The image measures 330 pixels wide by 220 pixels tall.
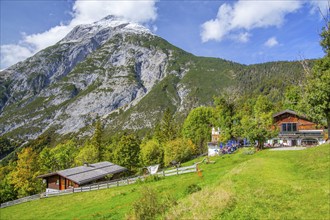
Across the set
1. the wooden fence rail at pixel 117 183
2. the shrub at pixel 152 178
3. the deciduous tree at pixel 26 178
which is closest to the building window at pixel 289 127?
the wooden fence rail at pixel 117 183

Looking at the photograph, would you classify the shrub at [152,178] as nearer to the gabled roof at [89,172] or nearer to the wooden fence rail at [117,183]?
the wooden fence rail at [117,183]

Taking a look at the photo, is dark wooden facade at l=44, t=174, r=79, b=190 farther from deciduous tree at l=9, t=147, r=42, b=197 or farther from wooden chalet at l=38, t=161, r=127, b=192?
deciduous tree at l=9, t=147, r=42, b=197

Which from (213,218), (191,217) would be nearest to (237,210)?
(213,218)

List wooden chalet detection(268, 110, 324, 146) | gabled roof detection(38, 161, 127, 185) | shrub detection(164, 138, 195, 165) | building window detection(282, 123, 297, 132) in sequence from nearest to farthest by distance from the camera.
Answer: gabled roof detection(38, 161, 127, 185) < wooden chalet detection(268, 110, 324, 146) < building window detection(282, 123, 297, 132) < shrub detection(164, 138, 195, 165)

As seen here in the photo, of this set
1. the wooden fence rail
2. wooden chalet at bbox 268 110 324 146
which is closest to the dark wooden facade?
the wooden fence rail

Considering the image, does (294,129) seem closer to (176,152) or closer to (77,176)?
(176,152)

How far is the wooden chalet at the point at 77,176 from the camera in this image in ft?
183

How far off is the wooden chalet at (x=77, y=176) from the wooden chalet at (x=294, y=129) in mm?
39192

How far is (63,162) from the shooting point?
8350cm

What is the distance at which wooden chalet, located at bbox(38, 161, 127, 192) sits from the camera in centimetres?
5591

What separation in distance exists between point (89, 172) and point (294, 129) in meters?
49.2

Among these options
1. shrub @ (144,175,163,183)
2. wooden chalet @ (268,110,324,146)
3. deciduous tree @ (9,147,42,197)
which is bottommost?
deciduous tree @ (9,147,42,197)

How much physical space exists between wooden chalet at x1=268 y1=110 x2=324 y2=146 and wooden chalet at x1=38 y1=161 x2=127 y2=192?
39.2m

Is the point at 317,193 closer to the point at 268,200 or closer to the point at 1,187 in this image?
the point at 268,200
